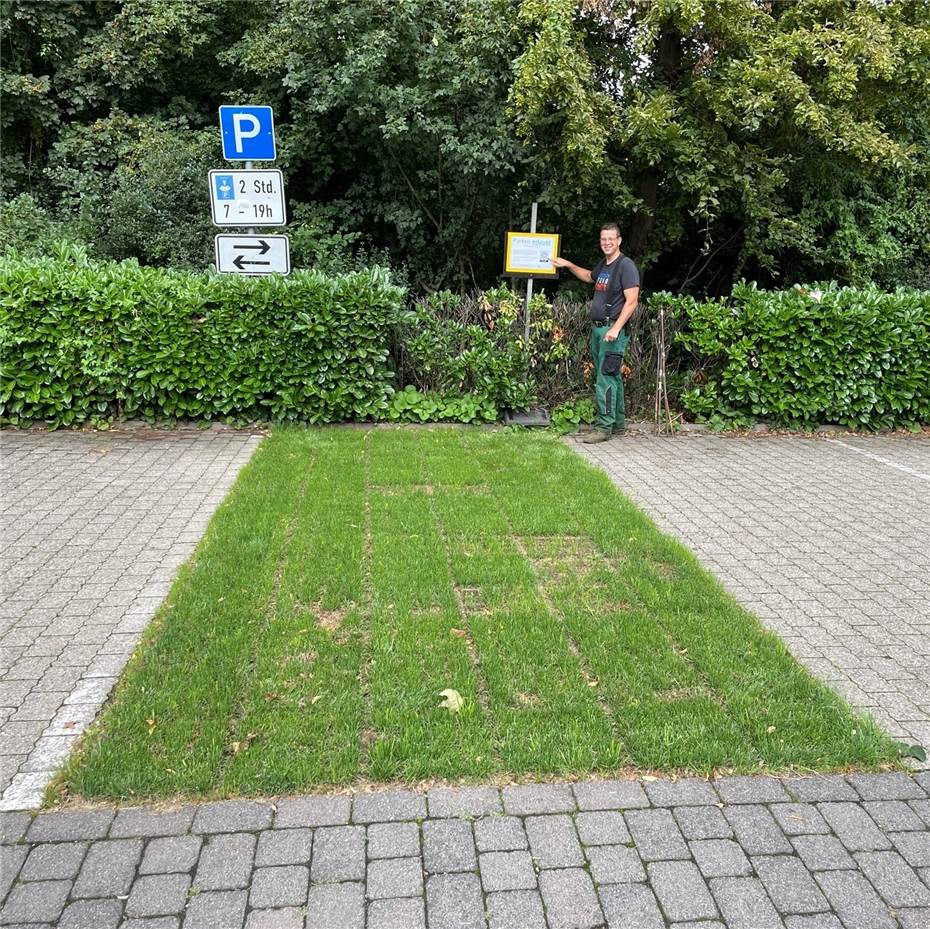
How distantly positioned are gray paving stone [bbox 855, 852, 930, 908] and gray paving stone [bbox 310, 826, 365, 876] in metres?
1.61

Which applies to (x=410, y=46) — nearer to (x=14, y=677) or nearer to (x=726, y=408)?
(x=726, y=408)

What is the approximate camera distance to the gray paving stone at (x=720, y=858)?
243cm

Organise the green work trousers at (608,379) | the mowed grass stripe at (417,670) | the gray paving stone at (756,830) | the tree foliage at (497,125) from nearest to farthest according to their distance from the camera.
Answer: the gray paving stone at (756,830), the mowed grass stripe at (417,670), the green work trousers at (608,379), the tree foliage at (497,125)

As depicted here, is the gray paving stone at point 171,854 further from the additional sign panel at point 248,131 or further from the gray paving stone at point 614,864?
the additional sign panel at point 248,131

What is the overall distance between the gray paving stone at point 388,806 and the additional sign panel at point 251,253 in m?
5.95

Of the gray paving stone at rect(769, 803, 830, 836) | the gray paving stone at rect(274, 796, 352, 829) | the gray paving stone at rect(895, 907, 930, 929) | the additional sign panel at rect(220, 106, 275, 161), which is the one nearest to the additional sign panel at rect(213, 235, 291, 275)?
the additional sign panel at rect(220, 106, 275, 161)

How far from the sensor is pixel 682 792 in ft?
9.07

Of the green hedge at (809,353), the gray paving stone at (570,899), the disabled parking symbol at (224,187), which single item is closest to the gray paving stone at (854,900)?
the gray paving stone at (570,899)

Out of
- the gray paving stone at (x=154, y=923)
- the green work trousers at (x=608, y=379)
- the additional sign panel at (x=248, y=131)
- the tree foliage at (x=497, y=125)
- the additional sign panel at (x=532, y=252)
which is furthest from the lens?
the additional sign panel at (x=532, y=252)

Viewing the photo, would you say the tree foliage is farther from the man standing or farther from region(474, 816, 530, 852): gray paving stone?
region(474, 816, 530, 852): gray paving stone

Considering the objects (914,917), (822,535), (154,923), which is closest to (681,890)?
(914,917)

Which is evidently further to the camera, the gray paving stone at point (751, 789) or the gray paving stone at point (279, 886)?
the gray paving stone at point (751, 789)

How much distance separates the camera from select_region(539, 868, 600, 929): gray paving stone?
2246 mm

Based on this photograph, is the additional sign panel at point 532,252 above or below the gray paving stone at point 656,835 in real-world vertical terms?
above
